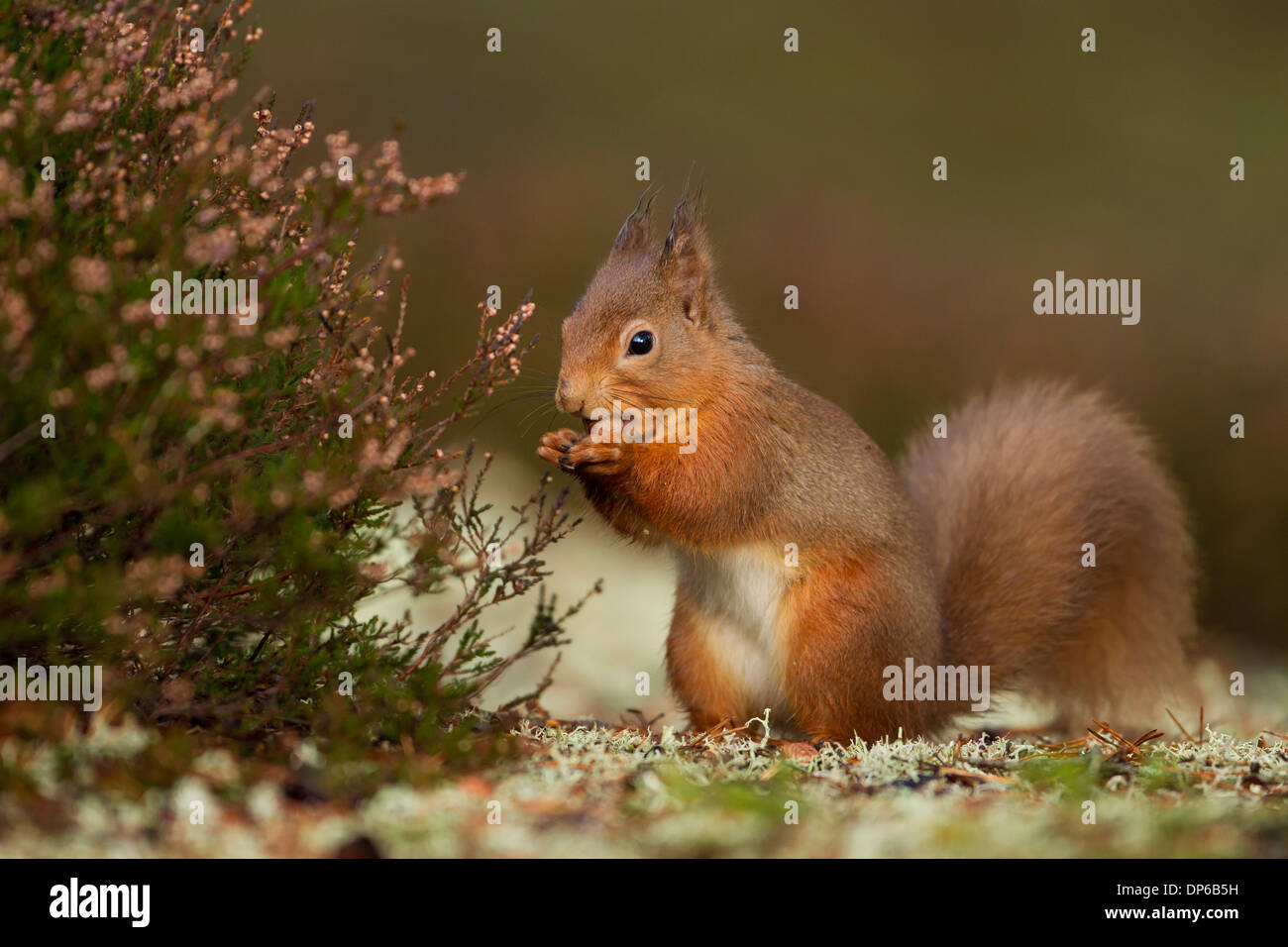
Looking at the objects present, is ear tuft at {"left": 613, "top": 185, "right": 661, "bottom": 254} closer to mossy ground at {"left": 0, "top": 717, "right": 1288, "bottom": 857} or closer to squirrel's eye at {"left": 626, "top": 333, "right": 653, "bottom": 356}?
squirrel's eye at {"left": 626, "top": 333, "right": 653, "bottom": 356}

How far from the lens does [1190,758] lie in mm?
2705

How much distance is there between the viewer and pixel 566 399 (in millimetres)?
2908

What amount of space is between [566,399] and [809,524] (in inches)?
27.0

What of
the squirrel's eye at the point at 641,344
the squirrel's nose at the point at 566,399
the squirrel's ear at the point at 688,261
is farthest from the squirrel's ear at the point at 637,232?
the squirrel's nose at the point at 566,399

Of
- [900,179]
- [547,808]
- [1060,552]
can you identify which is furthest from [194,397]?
[900,179]

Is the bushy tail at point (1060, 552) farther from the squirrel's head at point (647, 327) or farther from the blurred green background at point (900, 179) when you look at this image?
the blurred green background at point (900, 179)

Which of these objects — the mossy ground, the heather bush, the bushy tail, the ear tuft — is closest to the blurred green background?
the bushy tail

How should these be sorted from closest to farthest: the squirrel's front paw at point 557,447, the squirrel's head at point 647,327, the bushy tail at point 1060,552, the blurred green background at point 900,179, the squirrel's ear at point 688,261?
the squirrel's front paw at point 557,447
the squirrel's head at point 647,327
the squirrel's ear at point 688,261
the bushy tail at point 1060,552
the blurred green background at point 900,179

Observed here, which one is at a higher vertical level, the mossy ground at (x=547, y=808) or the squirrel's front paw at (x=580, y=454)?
the squirrel's front paw at (x=580, y=454)

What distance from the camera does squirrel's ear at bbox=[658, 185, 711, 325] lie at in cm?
318

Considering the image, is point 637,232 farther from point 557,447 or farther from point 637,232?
point 557,447

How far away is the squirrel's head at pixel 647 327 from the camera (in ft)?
9.78

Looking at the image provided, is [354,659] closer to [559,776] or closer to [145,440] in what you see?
[559,776]
